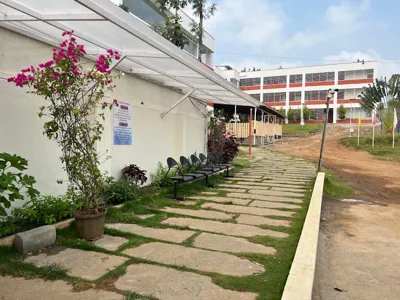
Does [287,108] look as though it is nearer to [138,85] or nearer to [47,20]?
[138,85]

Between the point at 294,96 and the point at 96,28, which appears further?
the point at 294,96

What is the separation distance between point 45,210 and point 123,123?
2699 mm

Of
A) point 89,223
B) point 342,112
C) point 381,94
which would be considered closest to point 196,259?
point 89,223

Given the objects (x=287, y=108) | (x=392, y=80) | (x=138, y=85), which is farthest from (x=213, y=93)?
(x=287, y=108)

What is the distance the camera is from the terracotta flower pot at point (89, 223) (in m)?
3.91

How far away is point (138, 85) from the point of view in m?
6.95

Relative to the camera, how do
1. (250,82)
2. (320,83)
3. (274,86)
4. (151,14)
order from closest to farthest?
(151,14), (320,83), (274,86), (250,82)

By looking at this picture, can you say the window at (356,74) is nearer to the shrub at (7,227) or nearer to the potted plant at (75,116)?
the potted plant at (75,116)

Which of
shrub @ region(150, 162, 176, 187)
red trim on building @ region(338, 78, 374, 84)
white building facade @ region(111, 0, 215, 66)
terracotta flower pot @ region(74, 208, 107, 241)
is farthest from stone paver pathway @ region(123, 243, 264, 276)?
red trim on building @ region(338, 78, 374, 84)

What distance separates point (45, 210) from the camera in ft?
13.6

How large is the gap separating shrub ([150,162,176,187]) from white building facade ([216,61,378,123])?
123ft

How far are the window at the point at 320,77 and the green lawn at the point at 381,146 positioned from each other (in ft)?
80.1

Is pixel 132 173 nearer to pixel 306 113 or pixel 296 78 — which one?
pixel 306 113

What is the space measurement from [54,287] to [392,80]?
127ft
